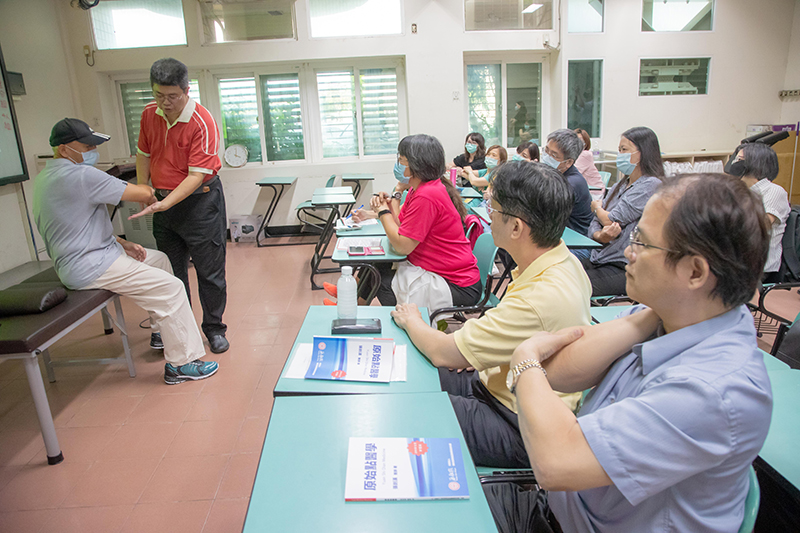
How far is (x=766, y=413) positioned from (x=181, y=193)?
2.79 metres

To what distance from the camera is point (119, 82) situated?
6.52 m

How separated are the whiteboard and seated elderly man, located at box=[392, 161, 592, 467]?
4.82 meters

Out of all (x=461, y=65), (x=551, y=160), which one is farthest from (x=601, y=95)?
(x=551, y=160)

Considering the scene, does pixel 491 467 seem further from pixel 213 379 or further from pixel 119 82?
pixel 119 82

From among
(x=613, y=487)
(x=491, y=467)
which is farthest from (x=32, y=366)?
(x=613, y=487)

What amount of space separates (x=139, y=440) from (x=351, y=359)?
1.46m

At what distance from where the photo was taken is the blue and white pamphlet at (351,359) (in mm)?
1398

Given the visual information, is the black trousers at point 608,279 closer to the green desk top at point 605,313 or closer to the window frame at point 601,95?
the green desk top at point 605,313

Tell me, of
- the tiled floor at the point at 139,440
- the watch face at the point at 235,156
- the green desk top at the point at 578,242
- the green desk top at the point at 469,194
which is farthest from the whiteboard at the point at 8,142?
the green desk top at the point at 578,242

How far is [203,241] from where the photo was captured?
3.02 metres

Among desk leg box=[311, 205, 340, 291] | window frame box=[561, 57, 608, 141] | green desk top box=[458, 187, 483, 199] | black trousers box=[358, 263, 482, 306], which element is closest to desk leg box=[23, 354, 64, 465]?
black trousers box=[358, 263, 482, 306]

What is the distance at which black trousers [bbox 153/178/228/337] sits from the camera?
2977 mm

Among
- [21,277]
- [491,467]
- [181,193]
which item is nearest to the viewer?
[491,467]

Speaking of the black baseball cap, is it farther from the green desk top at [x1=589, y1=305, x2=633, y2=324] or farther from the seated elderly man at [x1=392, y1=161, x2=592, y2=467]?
the green desk top at [x1=589, y1=305, x2=633, y2=324]
